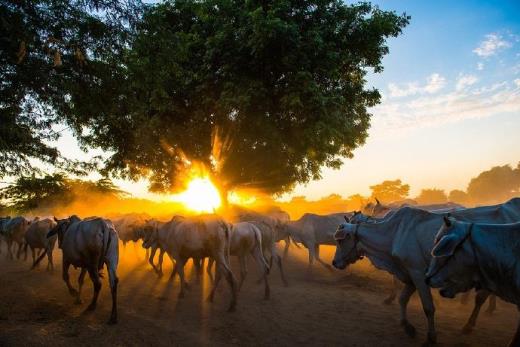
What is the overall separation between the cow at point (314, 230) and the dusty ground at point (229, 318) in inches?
182

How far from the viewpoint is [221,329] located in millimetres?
8844

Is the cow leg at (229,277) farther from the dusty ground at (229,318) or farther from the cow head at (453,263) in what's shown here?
the cow head at (453,263)

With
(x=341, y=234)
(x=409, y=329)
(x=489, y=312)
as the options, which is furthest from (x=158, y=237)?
(x=489, y=312)

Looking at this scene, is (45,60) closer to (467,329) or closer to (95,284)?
(95,284)

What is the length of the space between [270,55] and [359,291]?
10.4 metres

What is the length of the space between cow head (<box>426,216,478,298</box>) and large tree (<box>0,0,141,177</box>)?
23.9 feet

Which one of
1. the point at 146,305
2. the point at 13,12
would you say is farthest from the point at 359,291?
the point at 13,12

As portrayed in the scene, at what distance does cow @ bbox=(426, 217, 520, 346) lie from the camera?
4.98m

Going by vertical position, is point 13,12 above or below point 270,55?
below

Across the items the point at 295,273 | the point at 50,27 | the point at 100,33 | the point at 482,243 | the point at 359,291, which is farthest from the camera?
the point at 295,273

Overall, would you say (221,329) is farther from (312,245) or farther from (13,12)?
(312,245)

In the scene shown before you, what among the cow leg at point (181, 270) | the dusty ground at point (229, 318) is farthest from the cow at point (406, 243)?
the cow leg at point (181, 270)

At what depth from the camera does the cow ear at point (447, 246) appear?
523cm

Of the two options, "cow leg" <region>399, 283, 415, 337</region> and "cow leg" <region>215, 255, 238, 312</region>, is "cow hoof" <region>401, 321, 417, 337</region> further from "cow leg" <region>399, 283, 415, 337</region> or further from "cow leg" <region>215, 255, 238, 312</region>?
"cow leg" <region>215, 255, 238, 312</region>
